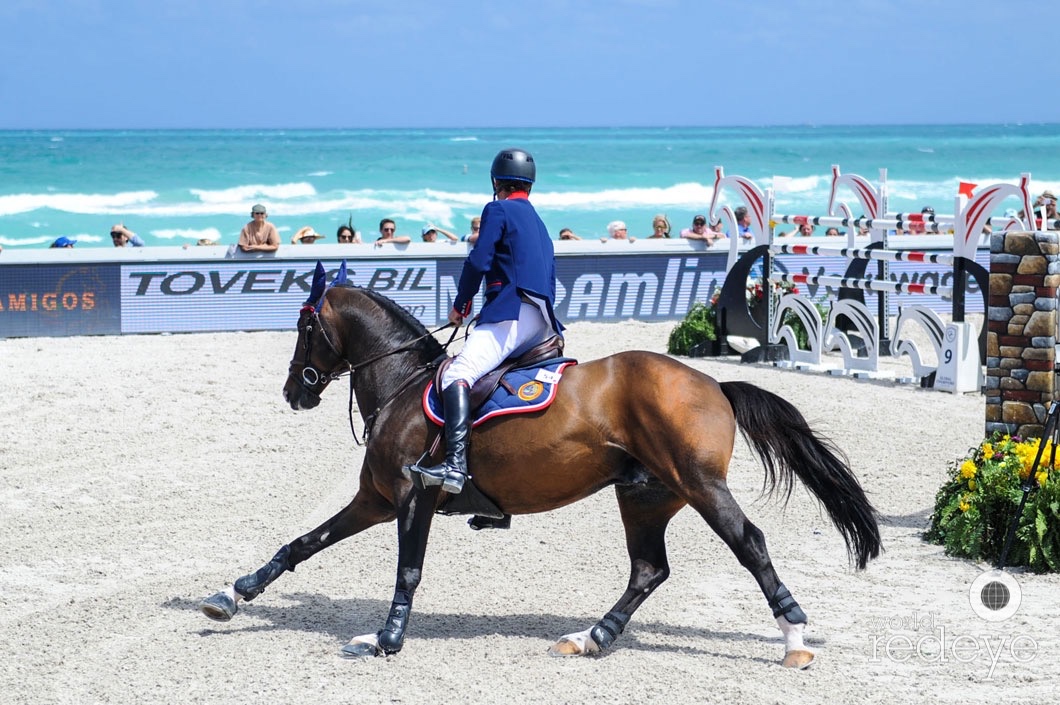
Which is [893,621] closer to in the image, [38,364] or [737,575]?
[737,575]

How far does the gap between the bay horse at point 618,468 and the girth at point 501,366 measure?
0.40 ft

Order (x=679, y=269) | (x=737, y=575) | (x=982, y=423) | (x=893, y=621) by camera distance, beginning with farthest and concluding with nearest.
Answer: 1. (x=679, y=269)
2. (x=982, y=423)
3. (x=737, y=575)
4. (x=893, y=621)

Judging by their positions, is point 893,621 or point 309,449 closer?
point 893,621

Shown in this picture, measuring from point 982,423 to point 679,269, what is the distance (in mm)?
6580

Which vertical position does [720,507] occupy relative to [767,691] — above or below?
above

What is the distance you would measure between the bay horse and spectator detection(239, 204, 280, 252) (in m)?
9.43

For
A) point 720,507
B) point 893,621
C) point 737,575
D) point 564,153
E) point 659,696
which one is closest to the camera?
point 659,696

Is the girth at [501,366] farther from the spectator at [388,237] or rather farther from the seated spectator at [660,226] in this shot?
the seated spectator at [660,226]

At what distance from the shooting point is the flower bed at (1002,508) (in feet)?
20.9

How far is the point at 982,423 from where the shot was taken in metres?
10.2

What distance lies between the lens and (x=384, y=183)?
54.8 m

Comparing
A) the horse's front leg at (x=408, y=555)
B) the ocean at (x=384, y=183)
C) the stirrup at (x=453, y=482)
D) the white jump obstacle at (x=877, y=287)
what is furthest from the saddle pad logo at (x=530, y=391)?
the ocean at (x=384, y=183)

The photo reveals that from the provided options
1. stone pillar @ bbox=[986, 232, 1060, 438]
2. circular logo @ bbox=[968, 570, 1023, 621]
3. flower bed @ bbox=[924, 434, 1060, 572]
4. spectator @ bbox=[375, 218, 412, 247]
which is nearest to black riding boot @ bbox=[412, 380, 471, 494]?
circular logo @ bbox=[968, 570, 1023, 621]

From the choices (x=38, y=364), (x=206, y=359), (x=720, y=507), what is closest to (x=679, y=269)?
(x=206, y=359)
